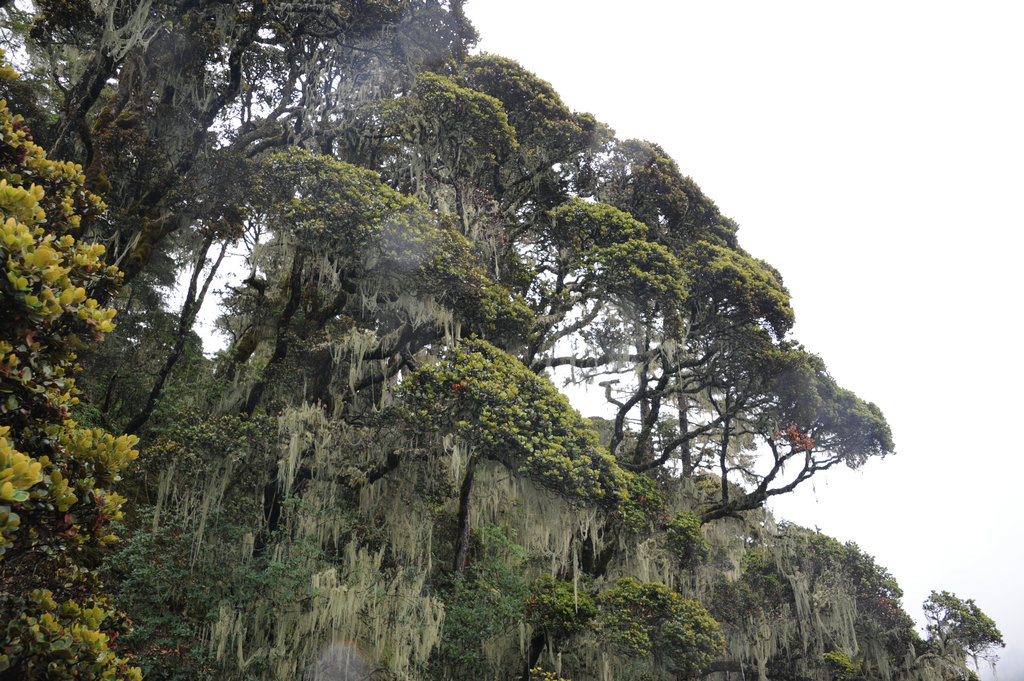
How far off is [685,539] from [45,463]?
12761 mm

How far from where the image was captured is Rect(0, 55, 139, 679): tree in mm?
3096

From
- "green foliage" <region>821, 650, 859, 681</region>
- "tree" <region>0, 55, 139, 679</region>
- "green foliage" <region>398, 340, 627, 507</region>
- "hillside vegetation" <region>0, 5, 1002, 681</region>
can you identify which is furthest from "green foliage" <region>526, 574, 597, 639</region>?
"green foliage" <region>821, 650, 859, 681</region>

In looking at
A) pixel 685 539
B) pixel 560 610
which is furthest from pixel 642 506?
pixel 560 610

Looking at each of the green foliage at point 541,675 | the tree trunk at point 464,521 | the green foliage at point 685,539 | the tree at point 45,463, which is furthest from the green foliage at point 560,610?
the tree at point 45,463

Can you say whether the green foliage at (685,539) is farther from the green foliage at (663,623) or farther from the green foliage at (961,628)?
the green foliage at (961,628)

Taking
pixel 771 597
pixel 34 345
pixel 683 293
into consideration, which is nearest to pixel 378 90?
pixel 683 293

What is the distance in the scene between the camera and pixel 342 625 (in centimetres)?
824

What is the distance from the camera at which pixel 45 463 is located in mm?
Answer: 3199

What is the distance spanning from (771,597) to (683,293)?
10.3 m

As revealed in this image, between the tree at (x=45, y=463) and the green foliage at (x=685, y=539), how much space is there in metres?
11.6

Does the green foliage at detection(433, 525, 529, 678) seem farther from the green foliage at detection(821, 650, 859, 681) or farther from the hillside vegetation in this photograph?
the green foliage at detection(821, 650, 859, 681)

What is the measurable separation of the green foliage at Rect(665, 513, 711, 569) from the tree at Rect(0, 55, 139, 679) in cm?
1157

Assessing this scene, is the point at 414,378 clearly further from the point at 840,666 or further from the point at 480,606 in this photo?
the point at 840,666

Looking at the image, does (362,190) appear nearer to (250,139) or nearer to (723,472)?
(250,139)
